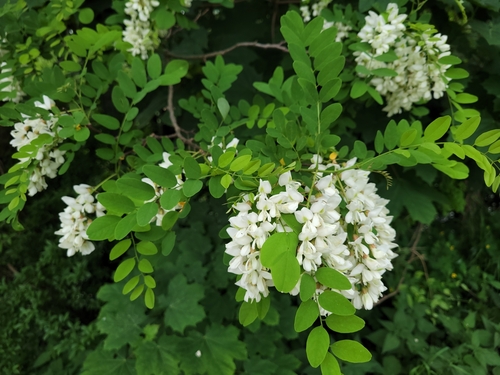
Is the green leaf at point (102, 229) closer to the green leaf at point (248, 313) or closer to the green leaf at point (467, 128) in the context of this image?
the green leaf at point (248, 313)

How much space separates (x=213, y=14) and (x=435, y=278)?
1.49m

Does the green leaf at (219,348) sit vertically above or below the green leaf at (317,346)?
below

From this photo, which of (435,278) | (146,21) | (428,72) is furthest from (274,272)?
(435,278)

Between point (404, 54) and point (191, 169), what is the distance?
628 millimetres

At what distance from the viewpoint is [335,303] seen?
449 millimetres

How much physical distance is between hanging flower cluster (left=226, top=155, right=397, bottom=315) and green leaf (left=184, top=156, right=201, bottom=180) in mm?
75

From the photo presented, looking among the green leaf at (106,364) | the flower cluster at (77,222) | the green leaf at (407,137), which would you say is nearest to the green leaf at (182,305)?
the green leaf at (106,364)

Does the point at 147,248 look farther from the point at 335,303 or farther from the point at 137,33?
the point at 137,33

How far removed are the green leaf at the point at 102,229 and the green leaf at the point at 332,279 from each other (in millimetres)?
320

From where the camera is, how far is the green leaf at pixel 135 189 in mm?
533

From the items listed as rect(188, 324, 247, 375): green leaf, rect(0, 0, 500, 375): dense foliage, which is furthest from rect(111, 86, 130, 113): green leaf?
rect(188, 324, 247, 375): green leaf

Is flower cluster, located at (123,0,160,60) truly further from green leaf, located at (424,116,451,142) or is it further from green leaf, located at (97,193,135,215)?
green leaf, located at (424,116,451,142)

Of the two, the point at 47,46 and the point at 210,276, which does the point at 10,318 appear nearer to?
the point at 210,276

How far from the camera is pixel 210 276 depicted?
1.27 meters
